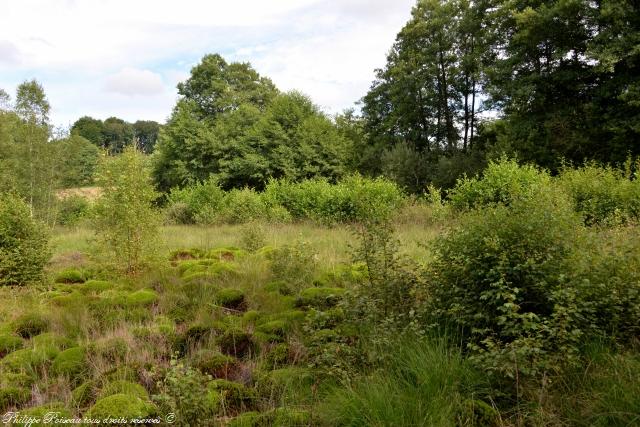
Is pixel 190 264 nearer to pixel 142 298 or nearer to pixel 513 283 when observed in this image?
pixel 142 298

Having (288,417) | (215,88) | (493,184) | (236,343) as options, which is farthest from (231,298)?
(215,88)

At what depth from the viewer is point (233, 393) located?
3744 millimetres

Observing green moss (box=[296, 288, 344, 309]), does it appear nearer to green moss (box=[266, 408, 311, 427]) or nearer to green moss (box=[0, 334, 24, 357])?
green moss (box=[266, 408, 311, 427])

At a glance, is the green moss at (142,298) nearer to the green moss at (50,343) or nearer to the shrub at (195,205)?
the green moss at (50,343)

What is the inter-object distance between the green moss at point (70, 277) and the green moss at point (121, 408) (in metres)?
5.49

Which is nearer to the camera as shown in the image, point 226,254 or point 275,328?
point 275,328

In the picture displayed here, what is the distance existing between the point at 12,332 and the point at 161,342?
6.88 ft

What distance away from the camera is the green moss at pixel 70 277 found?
26.5 ft

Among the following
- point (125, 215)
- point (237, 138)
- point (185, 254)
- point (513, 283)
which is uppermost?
point (237, 138)

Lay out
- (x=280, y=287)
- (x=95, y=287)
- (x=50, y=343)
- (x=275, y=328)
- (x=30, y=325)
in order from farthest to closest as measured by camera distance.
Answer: (x=95, y=287) → (x=280, y=287) → (x=30, y=325) → (x=275, y=328) → (x=50, y=343)

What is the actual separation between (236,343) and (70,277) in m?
4.83

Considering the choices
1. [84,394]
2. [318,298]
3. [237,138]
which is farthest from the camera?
[237,138]

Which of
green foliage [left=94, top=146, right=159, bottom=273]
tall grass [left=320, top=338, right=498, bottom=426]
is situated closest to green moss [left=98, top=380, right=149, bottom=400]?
tall grass [left=320, top=338, right=498, bottom=426]

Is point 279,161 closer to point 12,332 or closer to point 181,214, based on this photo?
point 181,214
